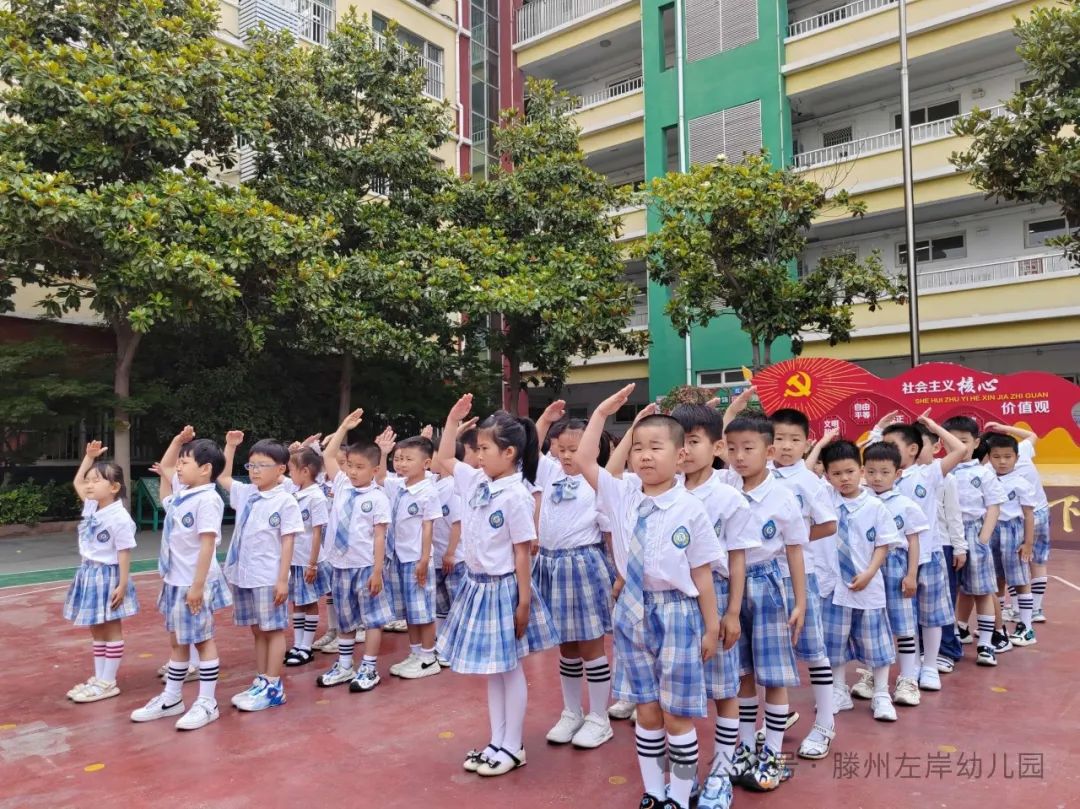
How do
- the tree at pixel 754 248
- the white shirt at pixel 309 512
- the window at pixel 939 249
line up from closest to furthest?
the white shirt at pixel 309 512, the tree at pixel 754 248, the window at pixel 939 249

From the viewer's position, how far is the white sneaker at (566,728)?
3.71 meters

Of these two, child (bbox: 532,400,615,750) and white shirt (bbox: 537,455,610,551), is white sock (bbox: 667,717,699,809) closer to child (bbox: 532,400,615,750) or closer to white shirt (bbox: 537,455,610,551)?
child (bbox: 532,400,615,750)

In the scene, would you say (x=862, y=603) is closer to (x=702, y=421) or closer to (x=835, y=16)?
(x=702, y=421)

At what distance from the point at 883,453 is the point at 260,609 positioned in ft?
10.9

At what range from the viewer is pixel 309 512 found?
508cm

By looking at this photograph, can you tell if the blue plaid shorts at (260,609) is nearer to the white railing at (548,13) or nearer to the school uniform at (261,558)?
the school uniform at (261,558)

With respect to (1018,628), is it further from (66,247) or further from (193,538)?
(66,247)

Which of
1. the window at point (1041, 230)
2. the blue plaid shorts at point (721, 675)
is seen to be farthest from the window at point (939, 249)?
the blue plaid shorts at point (721, 675)

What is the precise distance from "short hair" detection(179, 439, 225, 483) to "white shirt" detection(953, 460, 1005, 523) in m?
4.42

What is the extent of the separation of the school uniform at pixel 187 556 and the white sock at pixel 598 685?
6.41 feet

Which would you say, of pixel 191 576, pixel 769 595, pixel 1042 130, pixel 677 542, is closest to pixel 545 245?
pixel 1042 130

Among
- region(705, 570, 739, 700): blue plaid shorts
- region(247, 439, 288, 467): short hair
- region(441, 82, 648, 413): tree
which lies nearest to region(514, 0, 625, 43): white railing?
region(441, 82, 648, 413): tree

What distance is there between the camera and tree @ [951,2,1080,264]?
31.0 ft

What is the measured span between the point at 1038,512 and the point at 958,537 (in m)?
1.23
